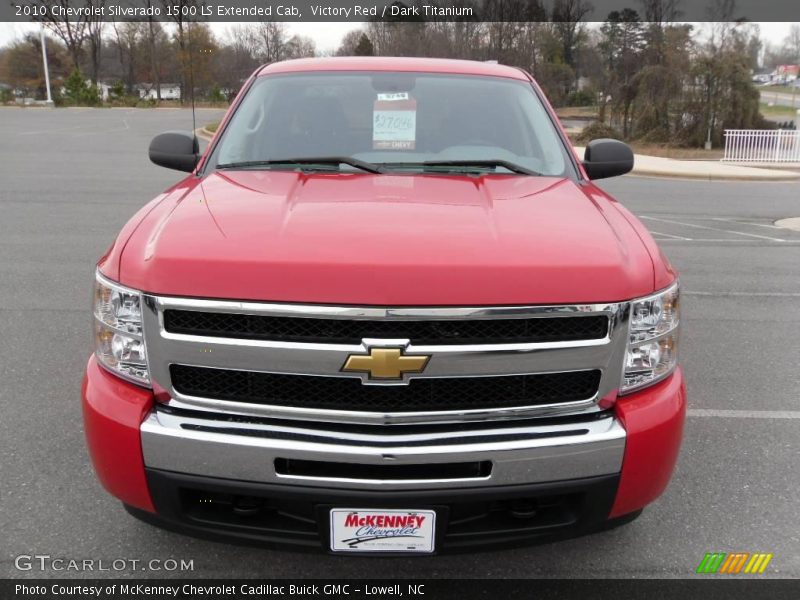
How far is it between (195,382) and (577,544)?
1.62m

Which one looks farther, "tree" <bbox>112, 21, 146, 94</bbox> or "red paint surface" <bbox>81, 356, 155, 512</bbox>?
"tree" <bbox>112, 21, 146, 94</bbox>

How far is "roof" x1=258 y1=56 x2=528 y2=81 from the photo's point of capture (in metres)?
3.96

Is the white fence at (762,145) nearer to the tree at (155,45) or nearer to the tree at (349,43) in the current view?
the tree at (349,43)

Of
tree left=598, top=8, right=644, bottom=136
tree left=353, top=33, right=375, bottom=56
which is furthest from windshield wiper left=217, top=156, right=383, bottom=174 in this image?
tree left=353, top=33, right=375, bottom=56

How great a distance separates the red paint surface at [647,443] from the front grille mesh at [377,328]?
0.33 m

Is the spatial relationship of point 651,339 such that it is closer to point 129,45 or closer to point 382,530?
point 382,530

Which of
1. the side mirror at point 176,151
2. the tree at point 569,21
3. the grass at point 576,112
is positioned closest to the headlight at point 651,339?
the side mirror at point 176,151

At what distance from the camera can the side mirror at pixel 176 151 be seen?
3789 mm

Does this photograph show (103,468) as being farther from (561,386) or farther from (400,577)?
(561,386)

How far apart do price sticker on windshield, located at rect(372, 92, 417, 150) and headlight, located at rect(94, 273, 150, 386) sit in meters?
1.57

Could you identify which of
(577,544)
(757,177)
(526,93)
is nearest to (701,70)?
(757,177)

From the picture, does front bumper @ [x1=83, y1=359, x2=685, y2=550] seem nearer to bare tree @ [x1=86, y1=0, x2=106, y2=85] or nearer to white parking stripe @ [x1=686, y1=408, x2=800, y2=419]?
white parking stripe @ [x1=686, y1=408, x2=800, y2=419]

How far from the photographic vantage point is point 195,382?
2225 mm

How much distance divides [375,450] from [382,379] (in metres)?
0.21
